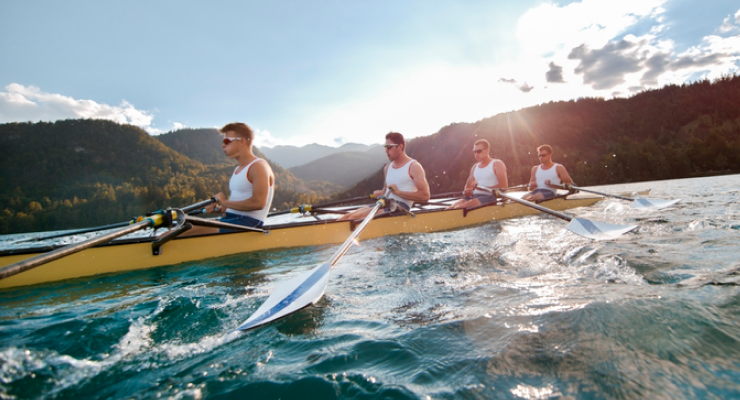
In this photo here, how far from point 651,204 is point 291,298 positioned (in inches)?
382

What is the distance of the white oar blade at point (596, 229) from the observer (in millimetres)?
4648

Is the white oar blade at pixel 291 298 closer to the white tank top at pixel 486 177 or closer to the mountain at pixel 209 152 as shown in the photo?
the white tank top at pixel 486 177

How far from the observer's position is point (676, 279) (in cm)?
267

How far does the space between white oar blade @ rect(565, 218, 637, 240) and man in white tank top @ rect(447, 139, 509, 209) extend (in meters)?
2.98

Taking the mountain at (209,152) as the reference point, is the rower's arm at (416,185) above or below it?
below

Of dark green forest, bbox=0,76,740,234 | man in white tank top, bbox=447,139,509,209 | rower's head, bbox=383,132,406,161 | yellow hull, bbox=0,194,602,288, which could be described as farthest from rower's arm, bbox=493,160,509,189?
dark green forest, bbox=0,76,740,234

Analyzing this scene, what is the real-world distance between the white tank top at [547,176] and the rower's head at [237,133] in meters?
8.53

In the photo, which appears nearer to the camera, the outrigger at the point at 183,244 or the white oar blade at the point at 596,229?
the outrigger at the point at 183,244

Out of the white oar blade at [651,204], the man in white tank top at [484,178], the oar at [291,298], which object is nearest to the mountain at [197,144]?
the man in white tank top at [484,178]

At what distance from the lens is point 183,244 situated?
5043mm

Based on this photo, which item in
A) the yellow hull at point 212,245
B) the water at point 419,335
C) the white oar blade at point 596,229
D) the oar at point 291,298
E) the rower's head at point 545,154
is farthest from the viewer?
the rower's head at point 545,154

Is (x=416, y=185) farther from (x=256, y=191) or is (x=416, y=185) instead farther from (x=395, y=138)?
(x=256, y=191)

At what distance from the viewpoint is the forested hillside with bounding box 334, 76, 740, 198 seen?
5086 cm

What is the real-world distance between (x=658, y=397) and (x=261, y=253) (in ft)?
16.9
